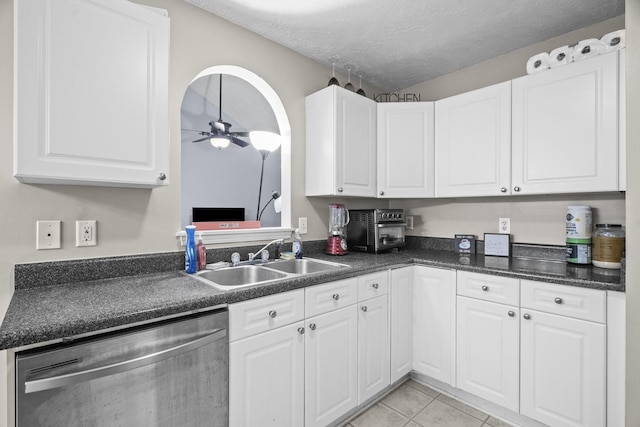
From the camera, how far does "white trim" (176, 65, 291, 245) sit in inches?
74.9

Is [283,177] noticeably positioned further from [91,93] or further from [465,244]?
[465,244]

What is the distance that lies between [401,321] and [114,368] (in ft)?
5.46

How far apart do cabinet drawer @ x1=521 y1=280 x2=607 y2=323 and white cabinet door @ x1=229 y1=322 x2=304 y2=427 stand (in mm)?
1265

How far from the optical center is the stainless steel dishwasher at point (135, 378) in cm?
90

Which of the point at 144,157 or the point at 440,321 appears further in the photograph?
the point at 440,321

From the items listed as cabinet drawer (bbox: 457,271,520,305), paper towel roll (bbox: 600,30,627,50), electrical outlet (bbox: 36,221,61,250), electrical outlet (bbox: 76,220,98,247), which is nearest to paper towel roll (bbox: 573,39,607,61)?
paper towel roll (bbox: 600,30,627,50)

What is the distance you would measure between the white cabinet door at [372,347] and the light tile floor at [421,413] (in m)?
0.11

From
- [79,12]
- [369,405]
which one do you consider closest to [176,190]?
[79,12]

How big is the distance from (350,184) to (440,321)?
113 cm

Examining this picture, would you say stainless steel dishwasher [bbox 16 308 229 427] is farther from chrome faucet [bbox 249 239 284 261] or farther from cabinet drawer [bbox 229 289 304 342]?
chrome faucet [bbox 249 239 284 261]

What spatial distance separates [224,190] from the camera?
5.19 metres

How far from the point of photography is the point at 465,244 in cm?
249

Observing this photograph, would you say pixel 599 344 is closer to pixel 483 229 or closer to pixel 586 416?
pixel 586 416

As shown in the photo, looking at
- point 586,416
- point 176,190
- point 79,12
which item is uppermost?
point 79,12
